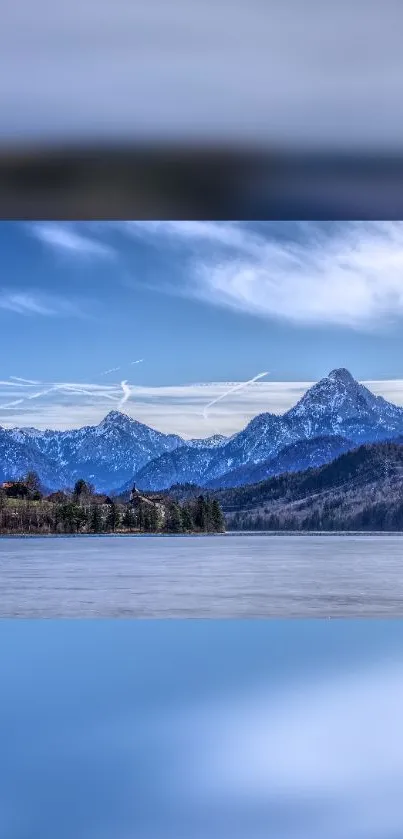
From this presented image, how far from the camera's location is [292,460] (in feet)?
51.5

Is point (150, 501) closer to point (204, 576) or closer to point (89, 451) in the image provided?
point (89, 451)

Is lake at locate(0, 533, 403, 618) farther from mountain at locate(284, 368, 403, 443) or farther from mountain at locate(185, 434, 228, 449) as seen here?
mountain at locate(284, 368, 403, 443)

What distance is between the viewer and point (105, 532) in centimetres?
1529

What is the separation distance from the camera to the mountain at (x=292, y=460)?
15328mm

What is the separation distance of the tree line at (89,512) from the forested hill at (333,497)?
0.49 meters

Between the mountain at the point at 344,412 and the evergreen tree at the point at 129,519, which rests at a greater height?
the mountain at the point at 344,412

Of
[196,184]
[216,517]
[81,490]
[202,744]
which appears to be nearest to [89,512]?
[81,490]

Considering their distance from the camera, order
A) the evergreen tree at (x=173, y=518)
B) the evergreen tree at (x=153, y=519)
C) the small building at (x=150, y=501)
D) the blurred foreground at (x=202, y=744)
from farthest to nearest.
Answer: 1. the evergreen tree at (x=173, y=518)
2. the evergreen tree at (x=153, y=519)
3. the small building at (x=150, y=501)
4. the blurred foreground at (x=202, y=744)

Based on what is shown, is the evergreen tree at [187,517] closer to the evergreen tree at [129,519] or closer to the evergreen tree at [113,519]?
the evergreen tree at [129,519]

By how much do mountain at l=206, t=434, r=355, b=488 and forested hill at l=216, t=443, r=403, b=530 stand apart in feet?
0.35

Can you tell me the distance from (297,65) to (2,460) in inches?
460

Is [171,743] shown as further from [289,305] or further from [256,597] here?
[289,305]

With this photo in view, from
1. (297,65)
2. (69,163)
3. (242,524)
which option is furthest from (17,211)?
(242,524)

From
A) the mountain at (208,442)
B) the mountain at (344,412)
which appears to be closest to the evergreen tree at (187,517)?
the mountain at (208,442)
